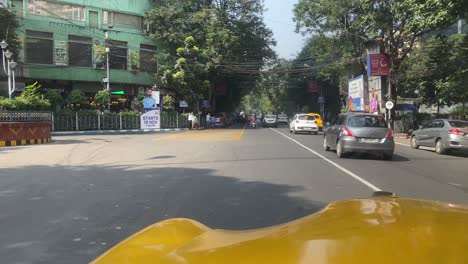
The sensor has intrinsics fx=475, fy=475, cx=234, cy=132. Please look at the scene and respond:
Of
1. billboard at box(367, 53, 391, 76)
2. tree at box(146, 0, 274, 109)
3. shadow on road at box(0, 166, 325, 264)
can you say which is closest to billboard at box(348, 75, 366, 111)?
billboard at box(367, 53, 391, 76)

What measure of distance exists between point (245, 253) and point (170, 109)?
40.2m

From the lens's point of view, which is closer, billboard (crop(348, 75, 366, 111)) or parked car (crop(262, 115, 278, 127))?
billboard (crop(348, 75, 366, 111))

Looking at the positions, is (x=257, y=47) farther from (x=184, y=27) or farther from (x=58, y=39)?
(x=58, y=39)

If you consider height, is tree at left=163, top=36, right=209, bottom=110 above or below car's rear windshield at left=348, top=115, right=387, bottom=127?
above

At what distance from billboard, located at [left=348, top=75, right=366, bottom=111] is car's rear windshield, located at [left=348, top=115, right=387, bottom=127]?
74.8 feet

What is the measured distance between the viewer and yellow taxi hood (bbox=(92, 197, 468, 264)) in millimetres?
1989

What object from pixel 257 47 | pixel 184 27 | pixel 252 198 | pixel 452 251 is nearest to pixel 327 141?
pixel 252 198

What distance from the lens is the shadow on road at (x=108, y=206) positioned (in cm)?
545

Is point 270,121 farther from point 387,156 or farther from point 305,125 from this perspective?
point 387,156

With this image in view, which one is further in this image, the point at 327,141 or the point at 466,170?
the point at 327,141

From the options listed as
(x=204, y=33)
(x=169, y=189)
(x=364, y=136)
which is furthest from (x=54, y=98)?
(x=169, y=189)

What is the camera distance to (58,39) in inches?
1478

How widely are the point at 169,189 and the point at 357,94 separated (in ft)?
105

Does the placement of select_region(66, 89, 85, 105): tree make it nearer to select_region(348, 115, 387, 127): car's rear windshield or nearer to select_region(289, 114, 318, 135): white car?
select_region(289, 114, 318, 135): white car
